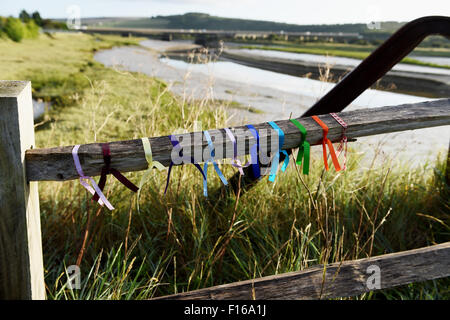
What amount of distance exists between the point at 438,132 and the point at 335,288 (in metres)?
6.35

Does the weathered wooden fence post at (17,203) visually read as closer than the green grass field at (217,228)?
Yes

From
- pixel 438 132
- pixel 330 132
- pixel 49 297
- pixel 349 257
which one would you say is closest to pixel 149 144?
pixel 330 132

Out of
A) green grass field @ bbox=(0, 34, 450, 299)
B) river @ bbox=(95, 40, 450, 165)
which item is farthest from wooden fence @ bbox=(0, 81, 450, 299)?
river @ bbox=(95, 40, 450, 165)

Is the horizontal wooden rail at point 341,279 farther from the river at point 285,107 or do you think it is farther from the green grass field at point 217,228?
the river at point 285,107

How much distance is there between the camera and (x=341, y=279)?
1.72 m

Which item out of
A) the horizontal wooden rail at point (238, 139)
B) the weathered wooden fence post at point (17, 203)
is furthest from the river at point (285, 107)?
the weathered wooden fence post at point (17, 203)

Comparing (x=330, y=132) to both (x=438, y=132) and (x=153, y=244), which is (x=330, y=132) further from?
(x=438, y=132)

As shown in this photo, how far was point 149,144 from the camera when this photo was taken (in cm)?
139

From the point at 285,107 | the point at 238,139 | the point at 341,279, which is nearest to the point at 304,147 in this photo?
the point at 238,139

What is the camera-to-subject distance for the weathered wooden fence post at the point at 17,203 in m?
1.24

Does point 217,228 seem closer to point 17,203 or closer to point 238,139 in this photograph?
point 238,139

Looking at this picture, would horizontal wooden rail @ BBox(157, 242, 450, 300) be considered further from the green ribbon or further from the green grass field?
the green ribbon

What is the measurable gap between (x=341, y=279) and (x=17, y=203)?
133 centimetres

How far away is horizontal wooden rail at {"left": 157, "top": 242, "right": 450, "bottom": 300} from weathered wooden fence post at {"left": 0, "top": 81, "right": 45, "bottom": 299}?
1.74ft
